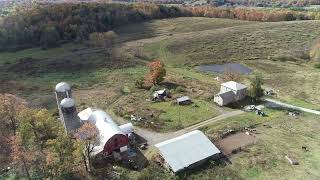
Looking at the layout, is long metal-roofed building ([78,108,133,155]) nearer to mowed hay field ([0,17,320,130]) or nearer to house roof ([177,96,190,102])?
mowed hay field ([0,17,320,130])

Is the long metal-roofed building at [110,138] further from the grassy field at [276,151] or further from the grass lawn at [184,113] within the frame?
the grassy field at [276,151]

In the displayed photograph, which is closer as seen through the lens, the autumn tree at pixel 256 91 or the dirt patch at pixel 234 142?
the dirt patch at pixel 234 142

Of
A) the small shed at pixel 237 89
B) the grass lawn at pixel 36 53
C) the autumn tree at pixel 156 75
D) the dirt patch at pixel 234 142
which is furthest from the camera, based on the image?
the grass lawn at pixel 36 53

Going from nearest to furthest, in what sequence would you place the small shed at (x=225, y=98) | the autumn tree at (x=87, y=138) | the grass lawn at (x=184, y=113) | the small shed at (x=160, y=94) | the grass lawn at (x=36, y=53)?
the autumn tree at (x=87, y=138)
the grass lawn at (x=184, y=113)
the small shed at (x=225, y=98)
the small shed at (x=160, y=94)
the grass lawn at (x=36, y=53)

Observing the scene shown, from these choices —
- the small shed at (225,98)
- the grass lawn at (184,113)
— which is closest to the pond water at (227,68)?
the small shed at (225,98)

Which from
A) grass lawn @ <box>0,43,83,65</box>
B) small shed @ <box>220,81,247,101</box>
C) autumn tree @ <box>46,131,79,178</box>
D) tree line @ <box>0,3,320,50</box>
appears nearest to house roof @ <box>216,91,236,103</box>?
small shed @ <box>220,81,247,101</box>
